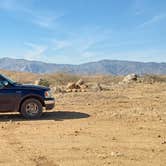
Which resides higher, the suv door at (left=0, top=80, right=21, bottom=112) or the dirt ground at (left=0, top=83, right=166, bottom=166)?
the suv door at (left=0, top=80, right=21, bottom=112)

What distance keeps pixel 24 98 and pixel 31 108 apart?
1.38 ft

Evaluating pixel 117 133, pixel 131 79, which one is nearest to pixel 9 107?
pixel 117 133

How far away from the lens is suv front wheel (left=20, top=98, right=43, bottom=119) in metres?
14.1

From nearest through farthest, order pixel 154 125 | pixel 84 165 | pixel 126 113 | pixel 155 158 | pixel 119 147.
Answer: pixel 84 165 < pixel 155 158 < pixel 119 147 < pixel 154 125 < pixel 126 113

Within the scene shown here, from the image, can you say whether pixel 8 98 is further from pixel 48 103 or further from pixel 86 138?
pixel 86 138

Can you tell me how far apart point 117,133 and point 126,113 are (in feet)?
12.8

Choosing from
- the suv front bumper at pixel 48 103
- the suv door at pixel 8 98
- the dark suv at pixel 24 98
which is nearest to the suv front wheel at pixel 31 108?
the dark suv at pixel 24 98

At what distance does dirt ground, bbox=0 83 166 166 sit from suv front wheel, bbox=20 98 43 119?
27 cm

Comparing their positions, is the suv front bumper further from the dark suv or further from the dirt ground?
the dirt ground

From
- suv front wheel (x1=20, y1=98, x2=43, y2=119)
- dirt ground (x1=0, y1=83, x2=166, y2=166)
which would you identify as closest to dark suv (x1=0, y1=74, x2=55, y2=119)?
suv front wheel (x1=20, y1=98, x2=43, y2=119)

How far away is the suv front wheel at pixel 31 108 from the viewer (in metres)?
14.1

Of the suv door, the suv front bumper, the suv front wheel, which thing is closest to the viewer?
the suv door

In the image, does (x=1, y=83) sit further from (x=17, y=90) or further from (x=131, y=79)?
(x=131, y=79)

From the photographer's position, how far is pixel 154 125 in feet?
40.1
